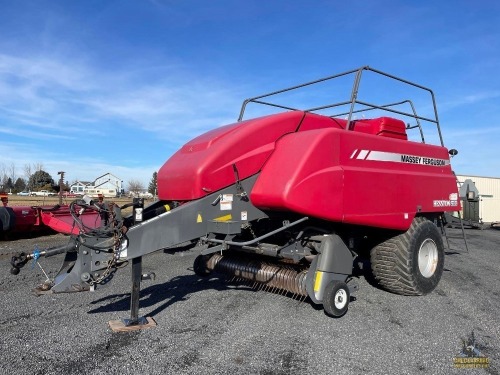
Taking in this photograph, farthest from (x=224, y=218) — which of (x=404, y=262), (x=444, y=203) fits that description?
(x=444, y=203)

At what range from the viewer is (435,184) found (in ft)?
19.8

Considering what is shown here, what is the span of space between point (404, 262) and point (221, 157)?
2793 mm


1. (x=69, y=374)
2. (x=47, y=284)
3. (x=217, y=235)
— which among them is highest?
(x=217, y=235)

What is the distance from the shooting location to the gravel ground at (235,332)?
351cm

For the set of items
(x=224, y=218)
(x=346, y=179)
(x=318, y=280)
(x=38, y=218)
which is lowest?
(x=318, y=280)

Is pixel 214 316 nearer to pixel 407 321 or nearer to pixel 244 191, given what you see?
pixel 244 191

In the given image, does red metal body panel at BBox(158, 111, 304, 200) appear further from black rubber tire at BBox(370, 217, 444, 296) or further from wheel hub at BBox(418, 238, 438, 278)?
wheel hub at BBox(418, 238, 438, 278)

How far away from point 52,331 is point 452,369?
3658 millimetres

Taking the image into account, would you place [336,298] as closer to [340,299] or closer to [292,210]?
[340,299]

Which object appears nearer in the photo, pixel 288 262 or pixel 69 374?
pixel 69 374

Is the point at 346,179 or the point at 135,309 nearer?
the point at 135,309

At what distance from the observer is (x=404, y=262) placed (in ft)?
18.2

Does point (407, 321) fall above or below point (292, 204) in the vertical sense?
below

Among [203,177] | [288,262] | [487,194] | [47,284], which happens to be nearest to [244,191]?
[203,177]
